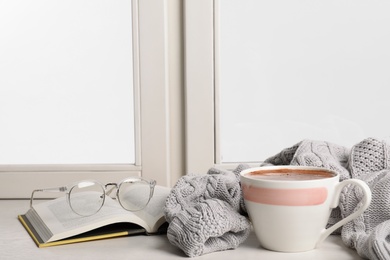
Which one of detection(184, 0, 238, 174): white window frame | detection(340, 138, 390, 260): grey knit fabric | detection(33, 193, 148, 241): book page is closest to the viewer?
detection(340, 138, 390, 260): grey knit fabric

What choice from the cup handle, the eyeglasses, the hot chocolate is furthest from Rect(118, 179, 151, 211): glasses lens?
the cup handle

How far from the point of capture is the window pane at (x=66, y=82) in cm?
146

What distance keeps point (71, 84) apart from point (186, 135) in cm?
30

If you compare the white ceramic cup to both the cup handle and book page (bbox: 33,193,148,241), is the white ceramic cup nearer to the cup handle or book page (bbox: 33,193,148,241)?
the cup handle

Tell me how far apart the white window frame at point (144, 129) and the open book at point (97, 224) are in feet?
1.04

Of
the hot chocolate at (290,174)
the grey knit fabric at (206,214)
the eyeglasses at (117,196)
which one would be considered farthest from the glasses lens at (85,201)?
the hot chocolate at (290,174)

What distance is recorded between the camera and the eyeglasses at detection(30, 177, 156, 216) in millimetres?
1082

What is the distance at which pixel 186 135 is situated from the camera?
1462mm

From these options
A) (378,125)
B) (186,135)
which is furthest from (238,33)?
(378,125)

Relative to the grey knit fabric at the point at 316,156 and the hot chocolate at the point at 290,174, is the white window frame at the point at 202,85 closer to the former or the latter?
the grey knit fabric at the point at 316,156

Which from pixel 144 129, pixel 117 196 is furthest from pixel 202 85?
pixel 117 196

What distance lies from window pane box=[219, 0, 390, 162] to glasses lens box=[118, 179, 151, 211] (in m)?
0.36

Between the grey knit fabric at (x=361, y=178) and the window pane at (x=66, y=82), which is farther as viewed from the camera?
the window pane at (x=66, y=82)

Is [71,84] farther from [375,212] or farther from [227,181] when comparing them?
[375,212]
